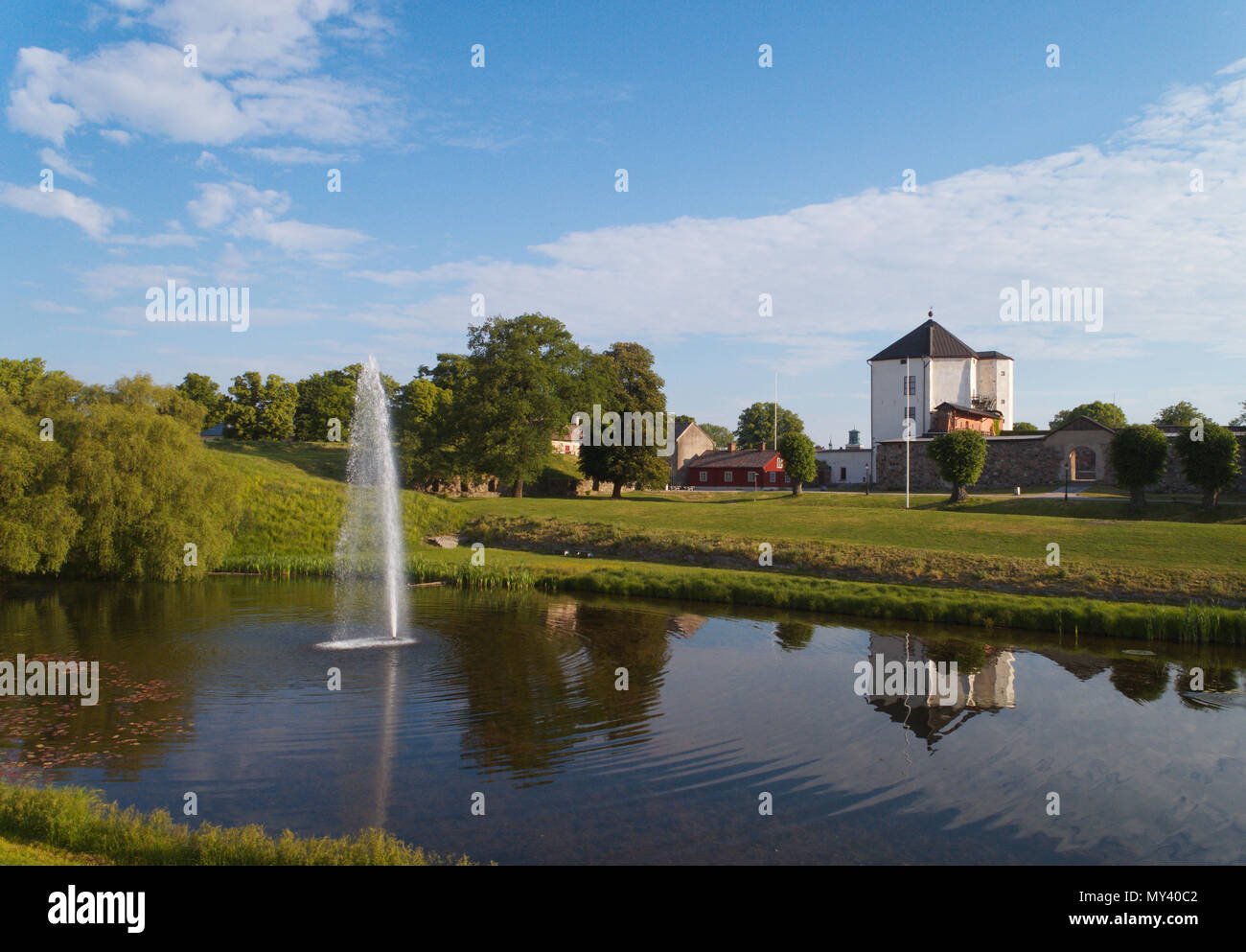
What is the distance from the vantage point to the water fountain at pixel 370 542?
960 inches

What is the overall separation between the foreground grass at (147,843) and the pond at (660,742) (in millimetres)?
1100

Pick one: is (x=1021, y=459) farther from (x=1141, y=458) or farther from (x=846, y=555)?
(x=846, y=555)

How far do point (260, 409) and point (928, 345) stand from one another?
69901mm

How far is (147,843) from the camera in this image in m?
9.27

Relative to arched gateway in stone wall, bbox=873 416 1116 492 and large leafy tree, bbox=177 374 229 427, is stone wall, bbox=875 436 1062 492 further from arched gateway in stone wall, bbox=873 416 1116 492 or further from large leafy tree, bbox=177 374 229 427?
large leafy tree, bbox=177 374 229 427

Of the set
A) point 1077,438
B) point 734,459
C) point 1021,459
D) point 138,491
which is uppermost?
point 1077,438

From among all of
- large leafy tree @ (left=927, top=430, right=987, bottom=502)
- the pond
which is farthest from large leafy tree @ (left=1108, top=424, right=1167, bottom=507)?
the pond

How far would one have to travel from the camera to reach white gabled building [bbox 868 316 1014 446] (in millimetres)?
79625

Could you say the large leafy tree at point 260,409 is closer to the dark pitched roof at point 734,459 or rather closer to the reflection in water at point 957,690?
the dark pitched roof at point 734,459

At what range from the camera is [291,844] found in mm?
9141

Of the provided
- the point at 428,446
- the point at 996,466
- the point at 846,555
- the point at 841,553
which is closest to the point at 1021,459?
the point at 996,466

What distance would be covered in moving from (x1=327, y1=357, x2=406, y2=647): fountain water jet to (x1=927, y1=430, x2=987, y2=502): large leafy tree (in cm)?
3348
